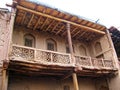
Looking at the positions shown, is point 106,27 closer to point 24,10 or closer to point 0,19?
point 24,10

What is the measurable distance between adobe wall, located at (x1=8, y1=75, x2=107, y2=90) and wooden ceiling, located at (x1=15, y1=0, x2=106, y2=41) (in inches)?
171

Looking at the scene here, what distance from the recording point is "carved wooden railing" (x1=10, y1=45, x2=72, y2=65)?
940cm

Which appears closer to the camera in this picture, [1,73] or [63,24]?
[1,73]

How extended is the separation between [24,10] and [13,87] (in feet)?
17.8

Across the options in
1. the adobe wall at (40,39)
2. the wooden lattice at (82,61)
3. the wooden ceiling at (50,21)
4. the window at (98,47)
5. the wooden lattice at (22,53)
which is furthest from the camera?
the window at (98,47)

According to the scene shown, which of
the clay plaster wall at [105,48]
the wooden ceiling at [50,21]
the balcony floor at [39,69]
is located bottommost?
the balcony floor at [39,69]

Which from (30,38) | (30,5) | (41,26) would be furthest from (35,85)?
(30,5)

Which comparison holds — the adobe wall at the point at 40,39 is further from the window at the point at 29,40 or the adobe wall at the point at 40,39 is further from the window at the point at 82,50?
the window at the point at 82,50

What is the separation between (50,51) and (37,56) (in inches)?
41.1

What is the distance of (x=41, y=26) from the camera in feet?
43.9

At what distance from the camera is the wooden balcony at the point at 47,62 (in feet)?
30.7

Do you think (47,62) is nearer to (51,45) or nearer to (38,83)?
(38,83)

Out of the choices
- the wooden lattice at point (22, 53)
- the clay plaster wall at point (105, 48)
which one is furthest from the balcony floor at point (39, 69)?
the clay plaster wall at point (105, 48)

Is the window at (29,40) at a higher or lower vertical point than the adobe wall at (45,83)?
higher
